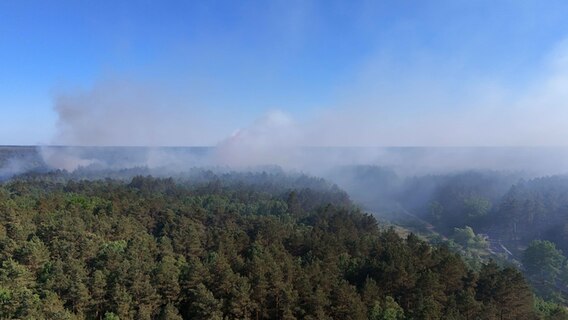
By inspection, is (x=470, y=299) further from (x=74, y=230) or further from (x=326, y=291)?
(x=74, y=230)

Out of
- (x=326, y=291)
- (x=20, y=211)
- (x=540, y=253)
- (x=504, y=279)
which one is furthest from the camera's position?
(x=540, y=253)

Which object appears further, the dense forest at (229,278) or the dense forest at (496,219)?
the dense forest at (496,219)

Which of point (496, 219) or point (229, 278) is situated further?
point (496, 219)

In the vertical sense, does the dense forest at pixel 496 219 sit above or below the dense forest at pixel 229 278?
below

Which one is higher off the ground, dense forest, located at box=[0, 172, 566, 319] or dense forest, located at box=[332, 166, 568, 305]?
dense forest, located at box=[0, 172, 566, 319]

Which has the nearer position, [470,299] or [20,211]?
[470,299]

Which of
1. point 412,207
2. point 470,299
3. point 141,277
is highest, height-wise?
point 141,277

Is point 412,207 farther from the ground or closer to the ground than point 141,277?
closer to the ground

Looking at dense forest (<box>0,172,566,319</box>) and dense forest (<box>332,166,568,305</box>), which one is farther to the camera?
dense forest (<box>332,166,568,305</box>)

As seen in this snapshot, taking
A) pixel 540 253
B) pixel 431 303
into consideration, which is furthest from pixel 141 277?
pixel 540 253

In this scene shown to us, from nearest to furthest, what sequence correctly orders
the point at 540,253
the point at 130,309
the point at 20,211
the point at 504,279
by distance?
the point at 130,309
the point at 504,279
the point at 20,211
the point at 540,253

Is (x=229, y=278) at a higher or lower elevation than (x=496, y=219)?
higher
